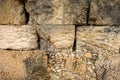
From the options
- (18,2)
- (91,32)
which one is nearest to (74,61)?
(91,32)

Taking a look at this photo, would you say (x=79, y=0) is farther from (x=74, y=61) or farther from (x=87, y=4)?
(x=74, y=61)

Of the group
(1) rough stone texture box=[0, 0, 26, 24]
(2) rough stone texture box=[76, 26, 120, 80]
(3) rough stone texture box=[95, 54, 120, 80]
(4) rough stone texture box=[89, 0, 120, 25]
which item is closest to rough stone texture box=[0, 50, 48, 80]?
(1) rough stone texture box=[0, 0, 26, 24]

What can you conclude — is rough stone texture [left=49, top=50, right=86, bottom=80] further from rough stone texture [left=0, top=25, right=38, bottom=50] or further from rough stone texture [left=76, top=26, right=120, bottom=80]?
rough stone texture [left=0, top=25, right=38, bottom=50]

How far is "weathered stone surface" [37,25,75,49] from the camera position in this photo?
4.82 meters

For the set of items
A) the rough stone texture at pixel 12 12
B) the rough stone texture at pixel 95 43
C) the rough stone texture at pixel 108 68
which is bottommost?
the rough stone texture at pixel 108 68

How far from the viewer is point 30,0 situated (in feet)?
15.8

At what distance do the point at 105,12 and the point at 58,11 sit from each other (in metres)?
0.67

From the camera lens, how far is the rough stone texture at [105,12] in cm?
474

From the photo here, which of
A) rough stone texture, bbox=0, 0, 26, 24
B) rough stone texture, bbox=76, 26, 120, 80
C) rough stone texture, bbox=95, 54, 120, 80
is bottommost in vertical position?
rough stone texture, bbox=95, 54, 120, 80

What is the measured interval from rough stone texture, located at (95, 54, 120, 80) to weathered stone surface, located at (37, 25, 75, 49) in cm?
51

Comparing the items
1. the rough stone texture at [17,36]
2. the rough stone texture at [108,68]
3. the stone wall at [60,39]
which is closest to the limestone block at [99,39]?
the stone wall at [60,39]

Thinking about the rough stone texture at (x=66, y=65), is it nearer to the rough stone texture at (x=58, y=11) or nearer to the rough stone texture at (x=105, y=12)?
the rough stone texture at (x=58, y=11)

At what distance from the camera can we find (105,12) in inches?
187

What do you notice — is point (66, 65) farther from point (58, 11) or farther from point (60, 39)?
point (58, 11)
